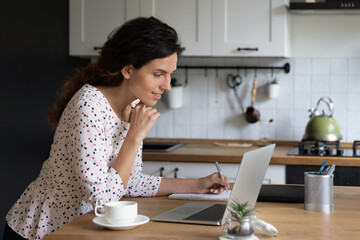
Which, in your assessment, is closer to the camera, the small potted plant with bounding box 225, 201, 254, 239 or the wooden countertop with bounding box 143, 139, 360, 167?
the small potted plant with bounding box 225, 201, 254, 239

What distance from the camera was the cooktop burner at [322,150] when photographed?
3475 millimetres

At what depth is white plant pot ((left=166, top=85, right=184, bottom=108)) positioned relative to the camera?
414 cm

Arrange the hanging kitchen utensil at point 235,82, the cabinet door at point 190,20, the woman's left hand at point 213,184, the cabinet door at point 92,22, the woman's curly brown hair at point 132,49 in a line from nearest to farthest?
the woman's curly brown hair at point 132,49 < the woman's left hand at point 213,184 < the cabinet door at point 190,20 < the cabinet door at point 92,22 < the hanging kitchen utensil at point 235,82

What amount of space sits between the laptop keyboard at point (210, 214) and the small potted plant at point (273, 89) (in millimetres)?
2262

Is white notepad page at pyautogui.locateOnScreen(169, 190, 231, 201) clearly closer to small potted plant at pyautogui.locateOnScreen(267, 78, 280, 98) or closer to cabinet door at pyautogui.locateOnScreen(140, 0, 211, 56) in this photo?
cabinet door at pyautogui.locateOnScreen(140, 0, 211, 56)

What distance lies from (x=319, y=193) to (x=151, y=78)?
28.5 inches

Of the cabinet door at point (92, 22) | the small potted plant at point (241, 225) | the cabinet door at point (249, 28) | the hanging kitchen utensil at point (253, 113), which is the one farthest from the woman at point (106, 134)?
the hanging kitchen utensil at point (253, 113)

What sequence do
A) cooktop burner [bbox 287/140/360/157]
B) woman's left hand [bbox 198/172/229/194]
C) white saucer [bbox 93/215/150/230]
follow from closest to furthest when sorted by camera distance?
Result: white saucer [bbox 93/215/150/230], woman's left hand [bbox 198/172/229/194], cooktop burner [bbox 287/140/360/157]

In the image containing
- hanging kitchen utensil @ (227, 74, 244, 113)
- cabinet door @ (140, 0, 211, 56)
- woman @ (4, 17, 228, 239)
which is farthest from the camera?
hanging kitchen utensil @ (227, 74, 244, 113)

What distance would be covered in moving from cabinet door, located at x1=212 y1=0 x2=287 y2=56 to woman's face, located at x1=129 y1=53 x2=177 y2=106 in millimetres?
1722

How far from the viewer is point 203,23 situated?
148 inches

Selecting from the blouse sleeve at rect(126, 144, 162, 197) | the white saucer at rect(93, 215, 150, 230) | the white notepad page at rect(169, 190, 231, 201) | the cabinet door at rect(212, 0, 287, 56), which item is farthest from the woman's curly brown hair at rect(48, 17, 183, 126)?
the cabinet door at rect(212, 0, 287, 56)

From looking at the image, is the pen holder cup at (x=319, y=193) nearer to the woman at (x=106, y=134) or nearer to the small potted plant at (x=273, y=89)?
the woman at (x=106, y=134)

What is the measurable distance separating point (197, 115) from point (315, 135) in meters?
0.95
